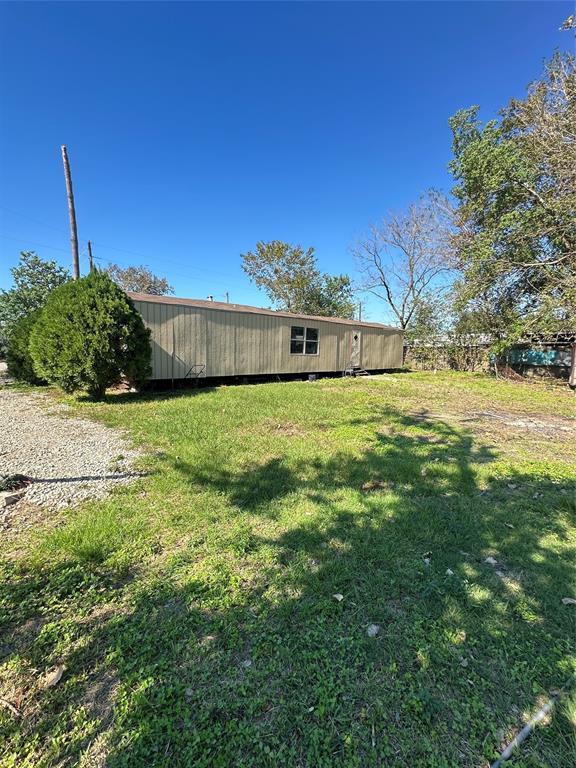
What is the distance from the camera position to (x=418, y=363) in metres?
17.6

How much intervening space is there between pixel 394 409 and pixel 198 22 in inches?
320

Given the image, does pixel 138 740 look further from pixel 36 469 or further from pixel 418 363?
pixel 418 363

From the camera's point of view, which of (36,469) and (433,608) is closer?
(433,608)

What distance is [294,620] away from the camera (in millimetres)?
1552

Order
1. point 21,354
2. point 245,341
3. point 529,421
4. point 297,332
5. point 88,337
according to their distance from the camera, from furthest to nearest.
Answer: point 297,332, point 245,341, point 21,354, point 88,337, point 529,421

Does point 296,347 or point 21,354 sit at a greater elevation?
point 296,347

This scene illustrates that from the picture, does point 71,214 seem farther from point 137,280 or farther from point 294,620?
point 137,280

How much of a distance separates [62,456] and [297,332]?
29.1 feet

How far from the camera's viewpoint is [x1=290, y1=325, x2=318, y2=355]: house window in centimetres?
1144

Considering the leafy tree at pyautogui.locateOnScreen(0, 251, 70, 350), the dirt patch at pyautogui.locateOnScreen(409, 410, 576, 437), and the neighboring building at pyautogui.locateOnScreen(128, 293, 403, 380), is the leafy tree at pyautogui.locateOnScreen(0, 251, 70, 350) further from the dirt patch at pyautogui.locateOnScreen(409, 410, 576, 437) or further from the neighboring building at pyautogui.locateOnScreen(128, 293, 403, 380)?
the dirt patch at pyautogui.locateOnScreen(409, 410, 576, 437)

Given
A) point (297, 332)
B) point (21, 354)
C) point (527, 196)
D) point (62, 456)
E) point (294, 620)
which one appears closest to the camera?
point (294, 620)

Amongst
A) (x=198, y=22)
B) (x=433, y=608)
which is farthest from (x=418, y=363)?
(x=433, y=608)

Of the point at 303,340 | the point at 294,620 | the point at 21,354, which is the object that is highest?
the point at 303,340

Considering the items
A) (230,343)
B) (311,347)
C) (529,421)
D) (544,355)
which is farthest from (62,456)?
(544,355)
